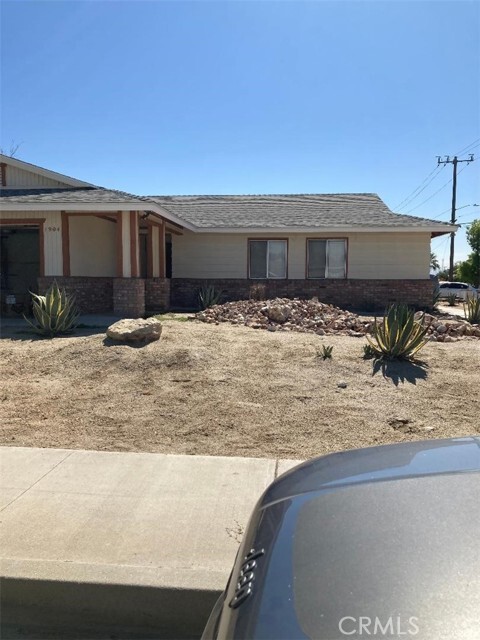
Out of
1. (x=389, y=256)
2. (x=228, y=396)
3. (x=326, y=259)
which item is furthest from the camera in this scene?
(x=326, y=259)

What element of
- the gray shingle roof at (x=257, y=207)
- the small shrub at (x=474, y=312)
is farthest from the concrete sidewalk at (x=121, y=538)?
the gray shingle roof at (x=257, y=207)

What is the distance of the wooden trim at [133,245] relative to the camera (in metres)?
13.6

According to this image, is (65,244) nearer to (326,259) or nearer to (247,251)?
(247,251)

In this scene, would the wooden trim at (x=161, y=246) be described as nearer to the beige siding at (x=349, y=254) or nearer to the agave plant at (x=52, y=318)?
the beige siding at (x=349, y=254)

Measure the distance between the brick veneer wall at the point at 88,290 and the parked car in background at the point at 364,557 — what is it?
12.7m

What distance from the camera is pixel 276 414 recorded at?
6.04 meters

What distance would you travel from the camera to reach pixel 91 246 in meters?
15.6

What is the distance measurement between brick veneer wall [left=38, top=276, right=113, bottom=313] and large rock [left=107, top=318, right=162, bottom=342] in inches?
216

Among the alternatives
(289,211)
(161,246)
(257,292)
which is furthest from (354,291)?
(161,246)

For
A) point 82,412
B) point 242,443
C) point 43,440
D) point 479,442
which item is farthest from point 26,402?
point 479,442

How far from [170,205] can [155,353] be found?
15.1 meters

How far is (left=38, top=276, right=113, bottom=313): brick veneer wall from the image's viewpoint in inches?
546

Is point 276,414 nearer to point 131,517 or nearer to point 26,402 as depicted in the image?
point 131,517

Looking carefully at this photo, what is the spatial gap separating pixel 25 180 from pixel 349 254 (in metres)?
11.2
